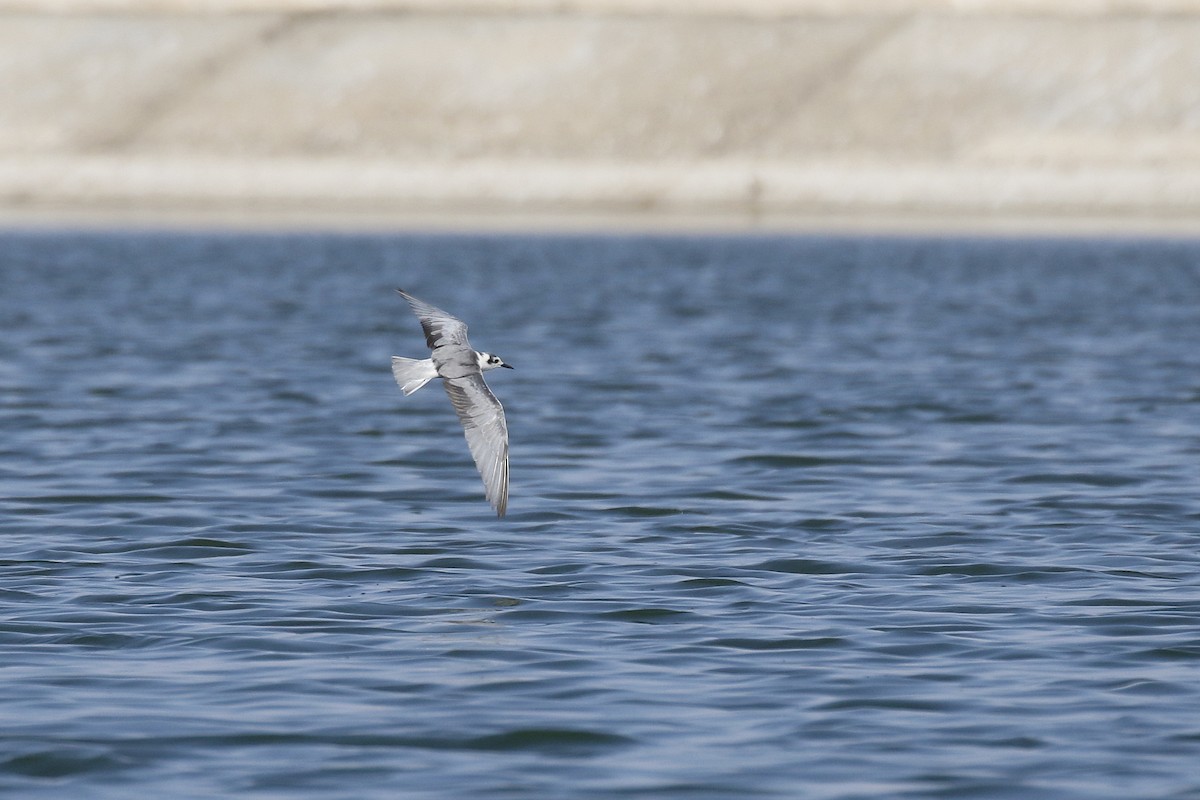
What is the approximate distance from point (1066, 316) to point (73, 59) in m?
101

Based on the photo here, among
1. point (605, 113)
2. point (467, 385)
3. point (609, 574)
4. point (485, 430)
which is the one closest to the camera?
point (485, 430)

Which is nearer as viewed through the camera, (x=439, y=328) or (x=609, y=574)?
(x=609, y=574)

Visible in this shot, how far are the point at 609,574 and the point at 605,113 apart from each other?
344 feet

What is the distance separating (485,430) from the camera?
15.5 metres

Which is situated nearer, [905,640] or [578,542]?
[905,640]

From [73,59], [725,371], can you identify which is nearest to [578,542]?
[725,371]

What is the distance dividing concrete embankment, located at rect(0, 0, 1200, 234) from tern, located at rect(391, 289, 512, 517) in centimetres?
7818

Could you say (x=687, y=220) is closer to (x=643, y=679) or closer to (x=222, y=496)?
(x=222, y=496)

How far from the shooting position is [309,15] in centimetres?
14050

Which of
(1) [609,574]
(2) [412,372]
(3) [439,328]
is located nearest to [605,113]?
(3) [439,328]

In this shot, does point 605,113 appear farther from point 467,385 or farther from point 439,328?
point 467,385

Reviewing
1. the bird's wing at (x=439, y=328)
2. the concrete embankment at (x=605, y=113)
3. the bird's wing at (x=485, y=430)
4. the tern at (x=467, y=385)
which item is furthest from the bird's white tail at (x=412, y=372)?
the concrete embankment at (x=605, y=113)

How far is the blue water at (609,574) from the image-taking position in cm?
1113

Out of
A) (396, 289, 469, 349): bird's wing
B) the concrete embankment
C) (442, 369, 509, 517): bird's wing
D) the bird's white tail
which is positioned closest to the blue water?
(442, 369, 509, 517): bird's wing
